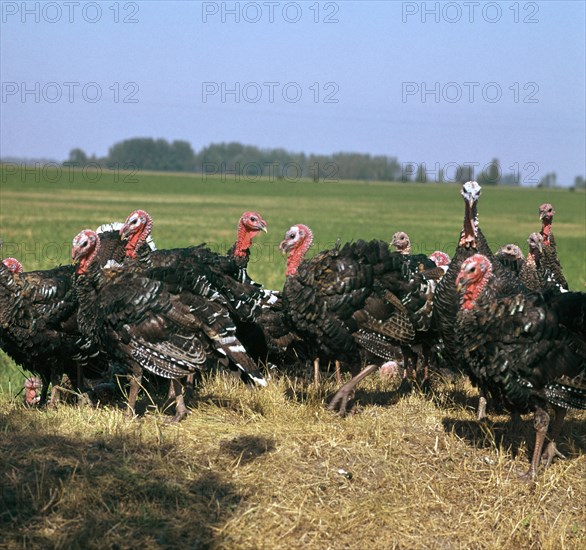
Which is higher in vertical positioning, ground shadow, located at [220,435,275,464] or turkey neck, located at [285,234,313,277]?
turkey neck, located at [285,234,313,277]

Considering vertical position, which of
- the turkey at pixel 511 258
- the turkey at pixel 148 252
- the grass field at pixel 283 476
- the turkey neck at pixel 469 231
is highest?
the turkey neck at pixel 469 231

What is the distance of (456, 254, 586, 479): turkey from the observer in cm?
612

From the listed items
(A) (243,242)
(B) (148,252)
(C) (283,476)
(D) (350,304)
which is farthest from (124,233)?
(C) (283,476)

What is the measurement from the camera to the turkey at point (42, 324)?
24.3ft

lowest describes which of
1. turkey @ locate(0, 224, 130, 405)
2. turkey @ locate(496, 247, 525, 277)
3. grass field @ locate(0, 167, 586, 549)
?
grass field @ locate(0, 167, 586, 549)

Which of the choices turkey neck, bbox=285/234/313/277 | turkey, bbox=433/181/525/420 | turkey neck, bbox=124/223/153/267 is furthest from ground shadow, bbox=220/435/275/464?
turkey neck, bbox=124/223/153/267

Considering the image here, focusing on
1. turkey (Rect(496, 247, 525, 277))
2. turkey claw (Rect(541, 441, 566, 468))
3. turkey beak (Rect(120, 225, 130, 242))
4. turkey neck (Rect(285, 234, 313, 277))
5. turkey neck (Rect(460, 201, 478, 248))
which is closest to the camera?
turkey claw (Rect(541, 441, 566, 468))

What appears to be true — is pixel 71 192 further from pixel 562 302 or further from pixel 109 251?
pixel 562 302

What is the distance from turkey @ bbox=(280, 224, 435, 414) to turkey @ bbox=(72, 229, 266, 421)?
2.08 feet

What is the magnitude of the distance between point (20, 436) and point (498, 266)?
167 inches

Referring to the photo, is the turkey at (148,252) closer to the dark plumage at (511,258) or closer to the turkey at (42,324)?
the turkey at (42,324)

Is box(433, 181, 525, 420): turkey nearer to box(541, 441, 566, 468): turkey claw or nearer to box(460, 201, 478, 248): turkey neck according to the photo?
box(460, 201, 478, 248): turkey neck

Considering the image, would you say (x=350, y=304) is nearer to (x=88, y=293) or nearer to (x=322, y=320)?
(x=322, y=320)

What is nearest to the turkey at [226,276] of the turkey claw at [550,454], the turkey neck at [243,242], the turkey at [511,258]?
the turkey neck at [243,242]
